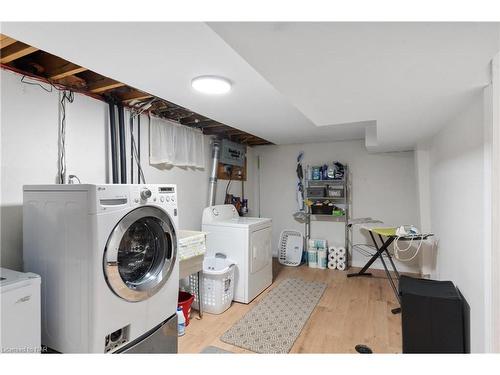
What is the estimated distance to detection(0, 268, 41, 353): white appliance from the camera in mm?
1164

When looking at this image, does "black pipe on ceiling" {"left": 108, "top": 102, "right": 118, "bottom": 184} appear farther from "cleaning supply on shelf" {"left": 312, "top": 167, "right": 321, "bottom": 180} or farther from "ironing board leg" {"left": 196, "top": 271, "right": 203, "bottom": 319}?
"cleaning supply on shelf" {"left": 312, "top": 167, "right": 321, "bottom": 180}

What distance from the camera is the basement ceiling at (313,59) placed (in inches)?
31.1

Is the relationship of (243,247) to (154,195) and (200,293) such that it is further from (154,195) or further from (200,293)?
(154,195)

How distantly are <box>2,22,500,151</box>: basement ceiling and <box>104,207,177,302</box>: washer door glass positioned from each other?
0.85m

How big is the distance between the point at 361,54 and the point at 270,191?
3.97 metres

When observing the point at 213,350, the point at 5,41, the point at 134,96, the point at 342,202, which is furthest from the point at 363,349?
the point at 5,41

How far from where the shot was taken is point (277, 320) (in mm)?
2516

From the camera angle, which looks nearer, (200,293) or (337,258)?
(200,293)

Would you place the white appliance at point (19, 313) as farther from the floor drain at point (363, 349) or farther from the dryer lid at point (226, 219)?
the floor drain at point (363, 349)

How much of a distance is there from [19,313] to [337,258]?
379cm

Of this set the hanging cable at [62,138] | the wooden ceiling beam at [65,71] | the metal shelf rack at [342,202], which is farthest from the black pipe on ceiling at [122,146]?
the metal shelf rack at [342,202]

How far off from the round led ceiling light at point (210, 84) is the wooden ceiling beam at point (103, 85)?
2.30ft

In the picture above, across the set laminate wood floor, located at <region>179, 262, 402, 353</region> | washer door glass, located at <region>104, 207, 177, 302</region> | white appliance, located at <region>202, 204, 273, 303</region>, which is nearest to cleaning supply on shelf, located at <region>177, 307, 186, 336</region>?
A: laminate wood floor, located at <region>179, 262, 402, 353</region>

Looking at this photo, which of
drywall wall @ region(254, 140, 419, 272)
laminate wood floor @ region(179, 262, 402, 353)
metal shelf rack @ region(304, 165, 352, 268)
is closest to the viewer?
laminate wood floor @ region(179, 262, 402, 353)
